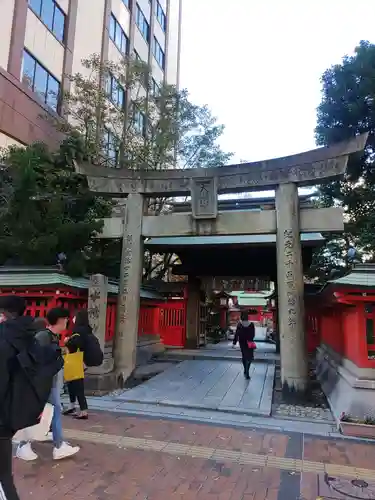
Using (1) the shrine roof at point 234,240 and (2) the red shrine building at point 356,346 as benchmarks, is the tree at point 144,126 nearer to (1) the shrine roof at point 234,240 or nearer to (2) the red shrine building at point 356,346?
(1) the shrine roof at point 234,240

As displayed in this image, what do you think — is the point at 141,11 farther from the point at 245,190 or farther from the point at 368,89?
the point at 245,190

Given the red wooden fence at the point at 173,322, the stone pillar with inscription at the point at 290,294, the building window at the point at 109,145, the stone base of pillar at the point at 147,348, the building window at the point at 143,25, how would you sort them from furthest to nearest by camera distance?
1. the building window at the point at 143,25
2. the building window at the point at 109,145
3. the red wooden fence at the point at 173,322
4. the stone base of pillar at the point at 147,348
5. the stone pillar with inscription at the point at 290,294

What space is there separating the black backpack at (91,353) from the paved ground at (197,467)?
3.60ft

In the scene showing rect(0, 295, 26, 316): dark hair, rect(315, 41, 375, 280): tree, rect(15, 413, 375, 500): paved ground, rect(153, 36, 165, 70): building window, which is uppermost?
rect(153, 36, 165, 70): building window

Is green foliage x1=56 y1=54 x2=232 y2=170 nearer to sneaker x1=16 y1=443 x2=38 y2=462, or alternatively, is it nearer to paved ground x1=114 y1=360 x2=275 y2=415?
paved ground x1=114 y1=360 x2=275 y2=415

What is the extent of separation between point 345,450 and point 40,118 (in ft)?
61.6

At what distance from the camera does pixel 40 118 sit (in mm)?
18812

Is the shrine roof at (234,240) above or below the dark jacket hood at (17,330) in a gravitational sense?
above

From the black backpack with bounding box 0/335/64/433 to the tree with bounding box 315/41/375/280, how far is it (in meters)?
16.9

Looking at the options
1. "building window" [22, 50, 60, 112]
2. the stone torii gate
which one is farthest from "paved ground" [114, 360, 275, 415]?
"building window" [22, 50, 60, 112]

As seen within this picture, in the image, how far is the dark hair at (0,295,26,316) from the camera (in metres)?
3.22

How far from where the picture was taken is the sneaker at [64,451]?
4.97 metres

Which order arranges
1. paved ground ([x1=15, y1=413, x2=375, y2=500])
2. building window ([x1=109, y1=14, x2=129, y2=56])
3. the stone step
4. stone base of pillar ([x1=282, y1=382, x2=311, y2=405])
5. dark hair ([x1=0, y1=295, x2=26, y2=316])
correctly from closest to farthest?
1. dark hair ([x1=0, y1=295, x2=26, y2=316])
2. paved ground ([x1=15, y1=413, x2=375, y2=500])
3. stone base of pillar ([x1=282, y1=382, x2=311, y2=405])
4. the stone step
5. building window ([x1=109, y1=14, x2=129, y2=56])

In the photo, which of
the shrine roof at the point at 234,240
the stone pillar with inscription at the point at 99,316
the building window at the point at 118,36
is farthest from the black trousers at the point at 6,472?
the building window at the point at 118,36
